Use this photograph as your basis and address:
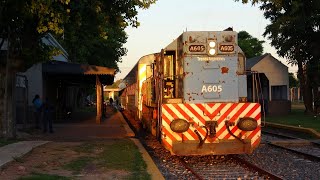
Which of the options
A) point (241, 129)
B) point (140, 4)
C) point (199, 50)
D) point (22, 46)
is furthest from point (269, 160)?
point (22, 46)

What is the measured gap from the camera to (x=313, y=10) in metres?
34.0

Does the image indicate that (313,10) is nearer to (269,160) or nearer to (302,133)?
(302,133)

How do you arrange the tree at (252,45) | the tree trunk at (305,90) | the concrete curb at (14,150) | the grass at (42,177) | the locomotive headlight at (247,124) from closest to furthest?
the grass at (42,177) < the concrete curb at (14,150) < the locomotive headlight at (247,124) < the tree trunk at (305,90) < the tree at (252,45)

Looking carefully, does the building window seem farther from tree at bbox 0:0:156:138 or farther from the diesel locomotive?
the diesel locomotive

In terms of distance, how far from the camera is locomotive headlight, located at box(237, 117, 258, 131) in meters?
12.3

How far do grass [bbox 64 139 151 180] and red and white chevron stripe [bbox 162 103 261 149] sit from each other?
114 centimetres

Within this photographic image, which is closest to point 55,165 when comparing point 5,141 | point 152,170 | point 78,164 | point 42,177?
point 78,164

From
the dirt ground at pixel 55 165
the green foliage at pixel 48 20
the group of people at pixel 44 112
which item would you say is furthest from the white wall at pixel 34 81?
the dirt ground at pixel 55 165

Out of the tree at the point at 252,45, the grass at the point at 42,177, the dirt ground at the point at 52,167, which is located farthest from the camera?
the tree at the point at 252,45

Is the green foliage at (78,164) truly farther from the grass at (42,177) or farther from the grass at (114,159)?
the grass at (42,177)

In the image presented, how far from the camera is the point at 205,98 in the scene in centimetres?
1298

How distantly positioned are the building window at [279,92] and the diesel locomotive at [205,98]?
1016 inches

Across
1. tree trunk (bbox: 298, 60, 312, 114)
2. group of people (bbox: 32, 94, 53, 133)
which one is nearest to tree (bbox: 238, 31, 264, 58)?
tree trunk (bbox: 298, 60, 312, 114)

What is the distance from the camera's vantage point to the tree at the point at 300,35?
1337 inches
